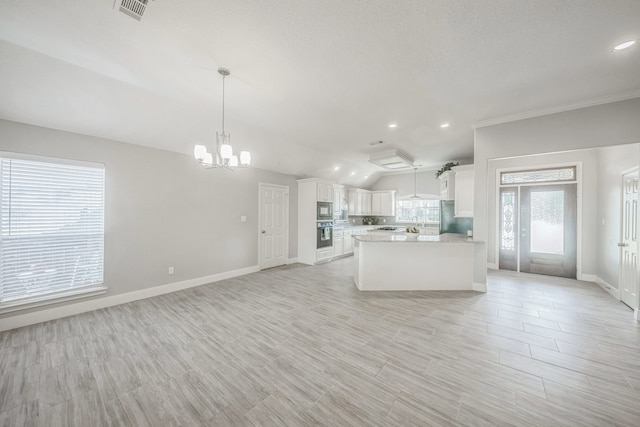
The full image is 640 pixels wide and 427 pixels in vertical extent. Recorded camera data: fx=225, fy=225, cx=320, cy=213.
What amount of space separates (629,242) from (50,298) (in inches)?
332

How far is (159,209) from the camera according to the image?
13.4ft

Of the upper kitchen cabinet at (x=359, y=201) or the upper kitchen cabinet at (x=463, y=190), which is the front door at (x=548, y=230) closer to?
the upper kitchen cabinet at (x=463, y=190)

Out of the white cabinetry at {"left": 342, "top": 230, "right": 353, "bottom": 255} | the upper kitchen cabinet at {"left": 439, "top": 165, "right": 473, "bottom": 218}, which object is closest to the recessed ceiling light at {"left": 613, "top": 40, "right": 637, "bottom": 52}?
the upper kitchen cabinet at {"left": 439, "top": 165, "right": 473, "bottom": 218}

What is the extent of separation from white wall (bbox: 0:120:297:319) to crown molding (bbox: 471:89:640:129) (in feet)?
16.2

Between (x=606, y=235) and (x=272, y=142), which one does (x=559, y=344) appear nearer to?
(x=606, y=235)

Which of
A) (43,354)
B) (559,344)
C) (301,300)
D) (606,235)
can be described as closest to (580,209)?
(606,235)

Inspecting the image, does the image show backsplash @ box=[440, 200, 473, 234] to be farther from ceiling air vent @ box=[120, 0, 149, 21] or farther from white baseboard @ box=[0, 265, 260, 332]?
ceiling air vent @ box=[120, 0, 149, 21]

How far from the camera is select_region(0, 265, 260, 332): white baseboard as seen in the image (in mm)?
2893

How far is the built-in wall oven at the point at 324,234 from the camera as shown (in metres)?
6.48

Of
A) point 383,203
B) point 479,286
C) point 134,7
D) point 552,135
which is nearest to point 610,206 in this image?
point 552,135

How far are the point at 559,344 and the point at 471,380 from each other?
1.42m

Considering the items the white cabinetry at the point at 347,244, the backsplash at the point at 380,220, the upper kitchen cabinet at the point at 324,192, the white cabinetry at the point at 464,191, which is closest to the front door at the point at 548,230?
the white cabinetry at the point at 464,191

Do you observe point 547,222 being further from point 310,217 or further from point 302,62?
point 302,62

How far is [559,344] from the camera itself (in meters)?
2.45
